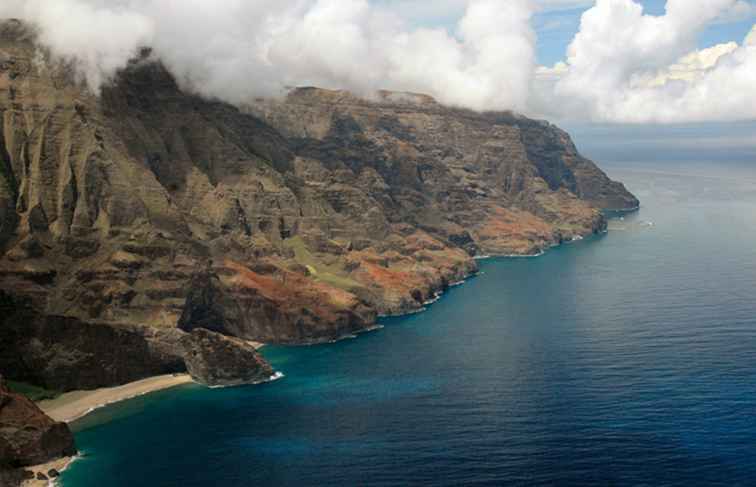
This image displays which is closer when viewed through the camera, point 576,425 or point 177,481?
point 177,481

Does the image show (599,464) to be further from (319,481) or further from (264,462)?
(264,462)

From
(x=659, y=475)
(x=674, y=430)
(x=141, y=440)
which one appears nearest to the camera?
(x=659, y=475)

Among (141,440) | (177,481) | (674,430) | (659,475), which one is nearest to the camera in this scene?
(659,475)

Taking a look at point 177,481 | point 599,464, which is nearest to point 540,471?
point 599,464

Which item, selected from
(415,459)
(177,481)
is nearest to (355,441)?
(415,459)

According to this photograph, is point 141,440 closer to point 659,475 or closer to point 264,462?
point 264,462

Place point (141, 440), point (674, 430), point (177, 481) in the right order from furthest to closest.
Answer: point (141, 440) → point (674, 430) → point (177, 481)
